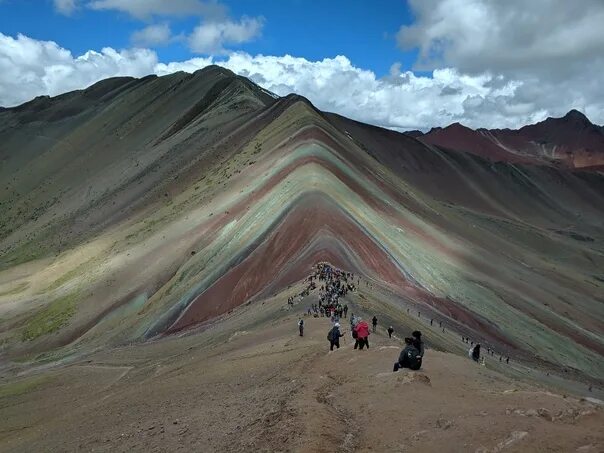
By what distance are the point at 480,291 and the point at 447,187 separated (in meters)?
96.6

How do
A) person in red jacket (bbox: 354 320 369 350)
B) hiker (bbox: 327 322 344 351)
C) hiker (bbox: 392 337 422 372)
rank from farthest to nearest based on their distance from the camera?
hiker (bbox: 327 322 344 351)
person in red jacket (bbox: 354 320 369 350)
hiker (bbox: 392 337 422 372)

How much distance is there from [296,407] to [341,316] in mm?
12064

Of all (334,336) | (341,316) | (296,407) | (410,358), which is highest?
(410,358)

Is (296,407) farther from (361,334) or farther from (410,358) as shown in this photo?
(361,334)

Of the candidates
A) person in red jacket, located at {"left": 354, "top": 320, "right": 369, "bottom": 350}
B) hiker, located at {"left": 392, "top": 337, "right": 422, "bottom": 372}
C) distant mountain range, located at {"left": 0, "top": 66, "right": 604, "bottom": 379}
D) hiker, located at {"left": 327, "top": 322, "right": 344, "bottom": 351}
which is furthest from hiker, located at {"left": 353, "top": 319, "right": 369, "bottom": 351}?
distant mountain range, located at {"left": 0, "top": 66, "right": 604, "bottom": 379}

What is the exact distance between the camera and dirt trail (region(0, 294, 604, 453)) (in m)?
11.4

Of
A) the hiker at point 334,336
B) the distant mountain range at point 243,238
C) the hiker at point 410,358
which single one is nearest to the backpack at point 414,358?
the hiker at point 410,358

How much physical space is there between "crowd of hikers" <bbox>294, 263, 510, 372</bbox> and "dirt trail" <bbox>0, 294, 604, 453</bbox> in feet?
1.55

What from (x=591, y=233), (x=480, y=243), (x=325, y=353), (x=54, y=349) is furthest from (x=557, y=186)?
(x=325, y=353)

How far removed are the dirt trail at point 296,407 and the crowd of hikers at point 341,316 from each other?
47cm

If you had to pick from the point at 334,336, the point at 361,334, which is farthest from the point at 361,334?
the point at 334,336

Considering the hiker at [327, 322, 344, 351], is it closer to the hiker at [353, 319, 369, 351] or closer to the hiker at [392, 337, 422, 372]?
the hiker at [353, 319, 369, 351]

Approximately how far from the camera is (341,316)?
26.2m

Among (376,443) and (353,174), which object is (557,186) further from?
(376,443)
